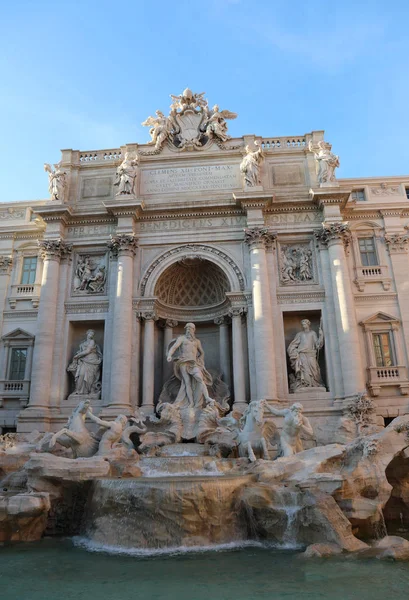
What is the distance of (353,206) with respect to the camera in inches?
802

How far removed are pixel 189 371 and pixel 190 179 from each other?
28.9ft

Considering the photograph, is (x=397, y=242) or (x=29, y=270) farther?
(x=29, y=270)

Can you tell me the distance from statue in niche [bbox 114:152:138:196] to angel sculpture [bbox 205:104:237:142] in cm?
364

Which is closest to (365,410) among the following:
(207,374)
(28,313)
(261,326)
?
(261,326)

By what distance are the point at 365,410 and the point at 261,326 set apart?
4.72 meters

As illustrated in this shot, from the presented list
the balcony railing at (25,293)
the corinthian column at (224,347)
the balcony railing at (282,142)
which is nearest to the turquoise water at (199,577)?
the corinthian column at (224,347)

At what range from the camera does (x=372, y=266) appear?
1967 cm

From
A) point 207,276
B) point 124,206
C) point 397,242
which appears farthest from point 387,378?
point 124,206

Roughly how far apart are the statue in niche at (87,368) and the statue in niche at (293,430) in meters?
8.17

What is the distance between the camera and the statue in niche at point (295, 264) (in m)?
19.3

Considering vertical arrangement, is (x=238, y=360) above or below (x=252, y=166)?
below

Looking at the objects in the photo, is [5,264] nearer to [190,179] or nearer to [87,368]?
[87,368]

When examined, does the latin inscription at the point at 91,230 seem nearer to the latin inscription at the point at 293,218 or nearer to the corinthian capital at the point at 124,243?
the corinthian capital at the point at 124,243

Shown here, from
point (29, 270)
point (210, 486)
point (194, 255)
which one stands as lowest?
point (210, 486)
